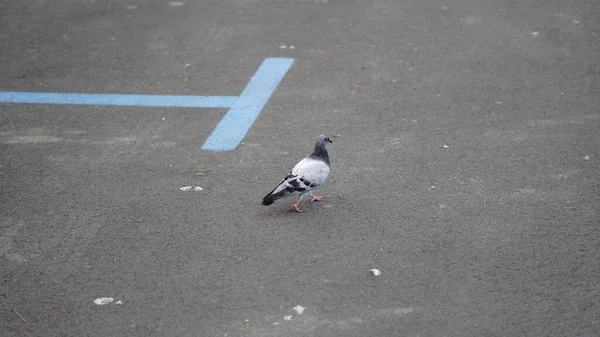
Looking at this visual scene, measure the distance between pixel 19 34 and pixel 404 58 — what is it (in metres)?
6.06

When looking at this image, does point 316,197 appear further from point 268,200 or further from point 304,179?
point 268,200

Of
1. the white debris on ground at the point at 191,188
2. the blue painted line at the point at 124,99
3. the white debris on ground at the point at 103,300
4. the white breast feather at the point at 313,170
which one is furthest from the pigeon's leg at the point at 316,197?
the blue painted line at the point at 124,99

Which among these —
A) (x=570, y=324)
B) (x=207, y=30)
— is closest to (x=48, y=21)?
(x=207, y=30)

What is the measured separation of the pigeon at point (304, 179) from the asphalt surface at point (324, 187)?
0.23 m

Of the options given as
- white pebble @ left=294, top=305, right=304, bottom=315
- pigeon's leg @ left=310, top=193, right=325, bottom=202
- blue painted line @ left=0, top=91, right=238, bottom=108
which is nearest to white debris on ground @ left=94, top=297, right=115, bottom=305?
white pebble @ left=294, top=305, right=304, bottom=315

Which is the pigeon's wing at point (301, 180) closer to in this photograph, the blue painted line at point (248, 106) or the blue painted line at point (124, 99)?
the blue painted line at point (248, 106)

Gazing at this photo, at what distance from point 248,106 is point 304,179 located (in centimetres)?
272

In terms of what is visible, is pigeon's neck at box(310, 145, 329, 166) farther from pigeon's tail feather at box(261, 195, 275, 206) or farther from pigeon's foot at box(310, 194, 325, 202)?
pigeon's tail feather at box(261, 195, 275, 206)

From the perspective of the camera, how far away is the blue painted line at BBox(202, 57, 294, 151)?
796 cm

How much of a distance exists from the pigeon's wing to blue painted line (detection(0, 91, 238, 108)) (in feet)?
8.83

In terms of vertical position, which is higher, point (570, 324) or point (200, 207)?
point (570, 324)

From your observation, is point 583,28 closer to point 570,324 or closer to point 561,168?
point 561,168

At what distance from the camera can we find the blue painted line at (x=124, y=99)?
894 centimetres

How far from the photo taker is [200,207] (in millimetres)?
6621
